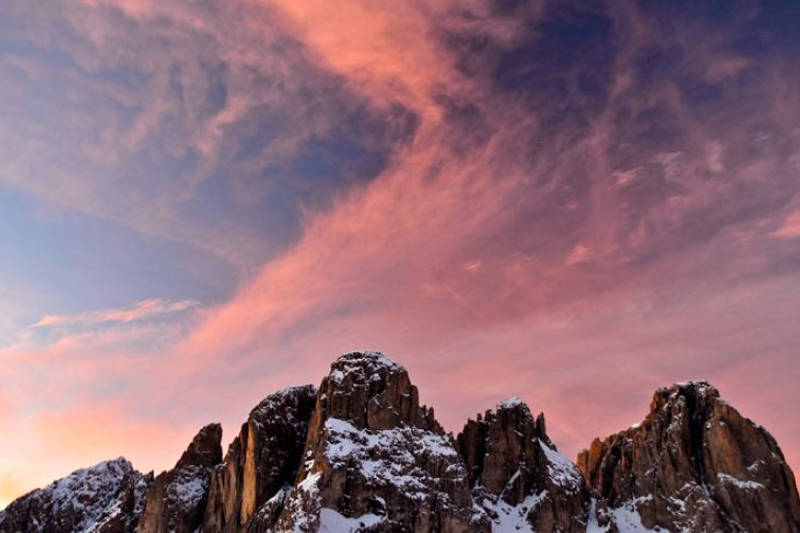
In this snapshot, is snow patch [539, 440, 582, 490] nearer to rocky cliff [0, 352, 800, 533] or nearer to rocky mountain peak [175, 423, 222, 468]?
rocky cliff [0, 352, 800, 533]

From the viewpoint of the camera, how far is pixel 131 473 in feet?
654

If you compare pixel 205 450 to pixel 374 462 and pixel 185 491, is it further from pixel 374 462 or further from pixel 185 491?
pixel 374 462

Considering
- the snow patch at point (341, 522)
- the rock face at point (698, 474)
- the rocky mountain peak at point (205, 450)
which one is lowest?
the snow patch at point (341, 522)

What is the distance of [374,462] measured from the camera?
13962 centimetres

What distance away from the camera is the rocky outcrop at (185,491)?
158375mm

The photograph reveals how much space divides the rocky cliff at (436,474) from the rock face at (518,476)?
1.01 ft

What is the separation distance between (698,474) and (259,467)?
98852mm

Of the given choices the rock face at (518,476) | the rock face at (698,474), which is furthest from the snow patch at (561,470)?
the rock face at (698,474)

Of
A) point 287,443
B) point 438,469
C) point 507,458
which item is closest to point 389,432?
point 438,469

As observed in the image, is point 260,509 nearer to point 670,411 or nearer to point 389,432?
point 389,432

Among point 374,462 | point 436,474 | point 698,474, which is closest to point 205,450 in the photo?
point 374,462

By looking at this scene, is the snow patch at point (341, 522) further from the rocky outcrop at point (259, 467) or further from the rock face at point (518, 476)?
the rock face at point (518, 476)

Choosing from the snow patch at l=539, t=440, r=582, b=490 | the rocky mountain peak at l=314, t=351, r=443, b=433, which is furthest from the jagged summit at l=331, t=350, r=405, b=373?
the snow patch at l=539, t=440, r=582, b=490

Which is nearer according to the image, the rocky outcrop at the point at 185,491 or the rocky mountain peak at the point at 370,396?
the rocky mountain peak at the point at 370,396
